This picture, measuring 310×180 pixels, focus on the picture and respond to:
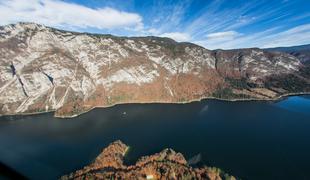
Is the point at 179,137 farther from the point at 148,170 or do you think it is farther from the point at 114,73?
the point at 114,73

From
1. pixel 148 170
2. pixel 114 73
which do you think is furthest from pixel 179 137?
pixel 114 73

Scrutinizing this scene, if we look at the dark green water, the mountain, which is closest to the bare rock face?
the dark green water

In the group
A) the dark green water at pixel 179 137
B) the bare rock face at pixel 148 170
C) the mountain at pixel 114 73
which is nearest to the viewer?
the bare rock face at pixel 148 170

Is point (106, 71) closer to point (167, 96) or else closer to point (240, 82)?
point (167, 96)

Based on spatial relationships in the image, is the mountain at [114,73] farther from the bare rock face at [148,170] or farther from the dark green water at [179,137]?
the bare rock face at [148,170]

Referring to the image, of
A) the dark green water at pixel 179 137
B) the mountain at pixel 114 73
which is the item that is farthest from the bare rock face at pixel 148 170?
the mountain at pixel 114 73

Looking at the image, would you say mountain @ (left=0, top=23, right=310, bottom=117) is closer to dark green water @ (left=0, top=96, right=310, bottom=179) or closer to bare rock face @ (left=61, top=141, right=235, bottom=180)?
dark green water @ (left=0, top=96, right=310, bottom=179)
